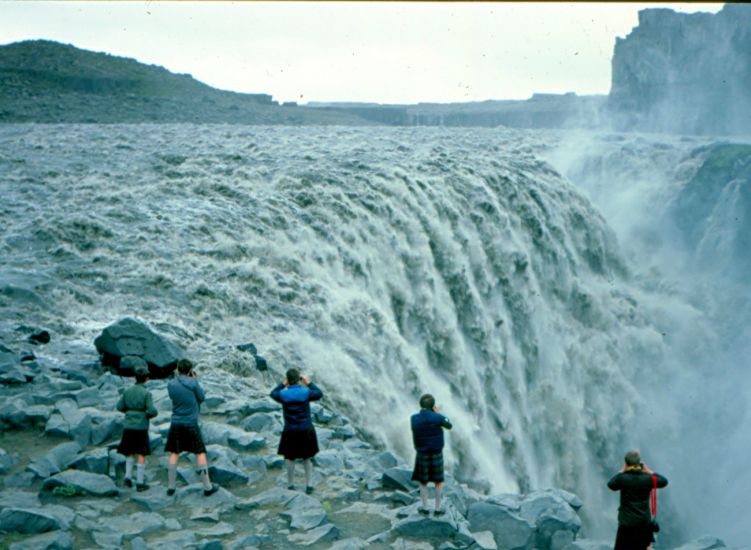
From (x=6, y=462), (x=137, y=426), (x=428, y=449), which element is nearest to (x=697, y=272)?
(x=428, y=449)

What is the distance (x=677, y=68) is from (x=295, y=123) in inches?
1588

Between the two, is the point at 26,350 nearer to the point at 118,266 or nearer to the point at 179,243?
the point at 118,266

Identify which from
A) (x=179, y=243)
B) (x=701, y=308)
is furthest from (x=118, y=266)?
(x=701, y=308)

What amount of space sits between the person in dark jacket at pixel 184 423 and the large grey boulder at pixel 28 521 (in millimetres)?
1420

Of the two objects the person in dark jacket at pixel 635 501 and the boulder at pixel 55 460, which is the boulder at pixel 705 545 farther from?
the boulder at pixel 55 460

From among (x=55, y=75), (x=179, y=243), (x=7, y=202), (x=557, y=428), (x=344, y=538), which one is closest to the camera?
(x=344, y=538)

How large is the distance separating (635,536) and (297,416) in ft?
13.1

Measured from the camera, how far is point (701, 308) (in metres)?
37.0

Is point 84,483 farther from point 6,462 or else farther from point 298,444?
point 298,444

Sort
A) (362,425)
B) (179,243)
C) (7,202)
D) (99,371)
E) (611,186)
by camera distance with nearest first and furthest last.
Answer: (99,371), (362,425), (179,243), (7,202), (611,186)

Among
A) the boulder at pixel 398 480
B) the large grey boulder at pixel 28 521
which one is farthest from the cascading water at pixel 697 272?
the large grey boulder at pixel 28 521

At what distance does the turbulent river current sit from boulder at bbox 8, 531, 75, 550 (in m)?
6.33

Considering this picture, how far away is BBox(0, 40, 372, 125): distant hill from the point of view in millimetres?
54688

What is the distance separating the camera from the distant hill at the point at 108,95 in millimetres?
54688
